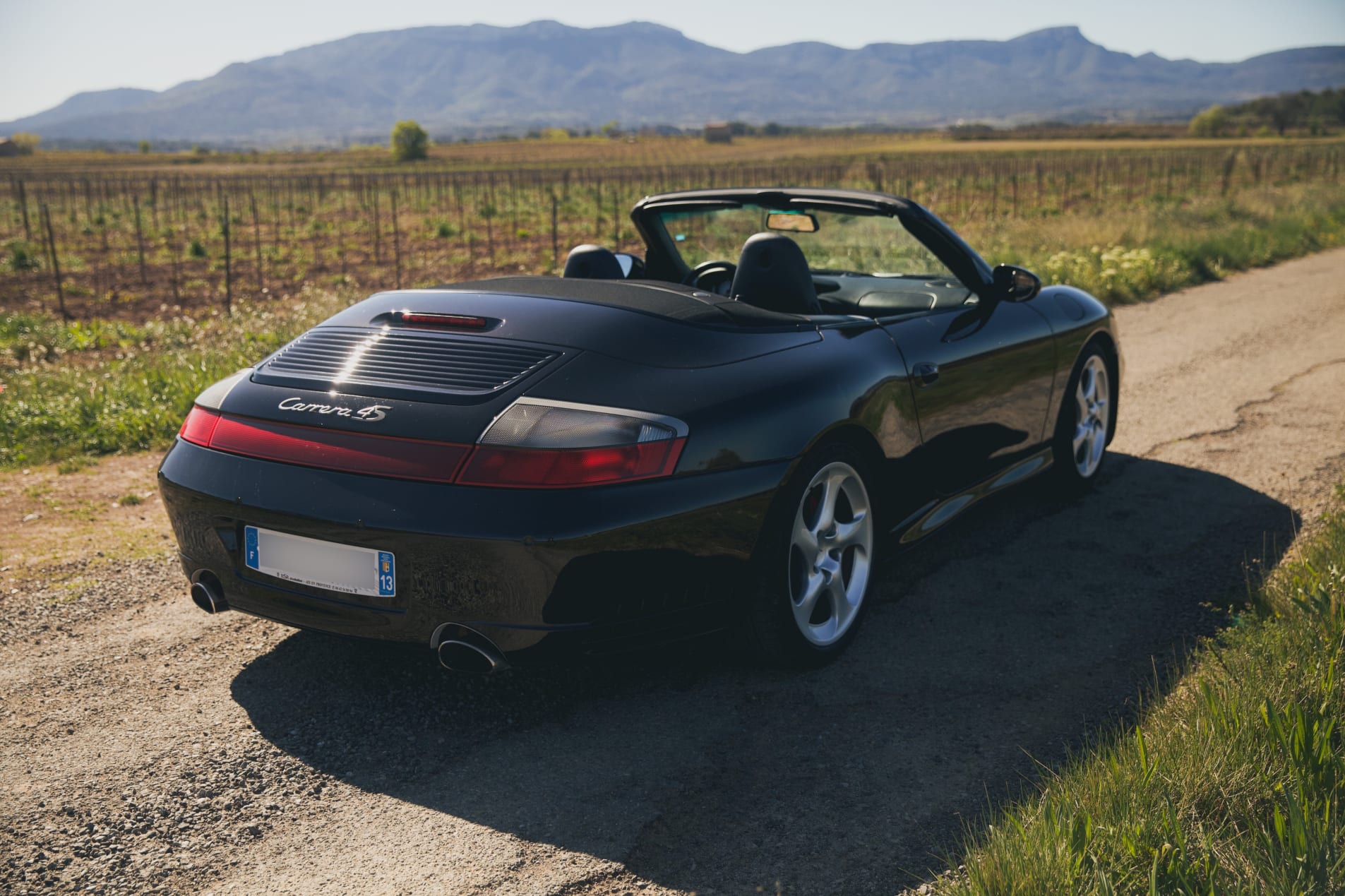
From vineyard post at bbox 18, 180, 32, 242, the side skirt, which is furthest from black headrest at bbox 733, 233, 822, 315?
vineyard post at bbox 18, 180, 32, 242

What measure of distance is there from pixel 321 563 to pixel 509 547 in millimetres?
568

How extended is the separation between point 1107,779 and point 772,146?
147903 mm

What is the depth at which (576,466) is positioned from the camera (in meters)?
2.73

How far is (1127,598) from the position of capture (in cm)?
403

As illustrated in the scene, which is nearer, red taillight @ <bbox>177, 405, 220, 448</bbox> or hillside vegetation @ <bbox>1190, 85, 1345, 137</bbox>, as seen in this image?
red taillight @ <bbox>177, 405, 220, 448</bbox>

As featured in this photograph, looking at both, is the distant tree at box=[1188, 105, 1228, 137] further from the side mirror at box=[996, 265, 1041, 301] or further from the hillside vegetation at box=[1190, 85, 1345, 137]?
the side mirror at box=[996, 265, 1041, 301]

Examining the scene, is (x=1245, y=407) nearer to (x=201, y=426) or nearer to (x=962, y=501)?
(x=962, y=501)

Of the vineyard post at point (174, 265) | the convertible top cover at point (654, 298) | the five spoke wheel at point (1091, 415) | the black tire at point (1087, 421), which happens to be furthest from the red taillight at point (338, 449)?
the vineyard post at point (174, 265)

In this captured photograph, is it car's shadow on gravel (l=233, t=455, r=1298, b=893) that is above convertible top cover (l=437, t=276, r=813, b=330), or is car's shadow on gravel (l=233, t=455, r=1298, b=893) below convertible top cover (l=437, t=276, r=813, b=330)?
below

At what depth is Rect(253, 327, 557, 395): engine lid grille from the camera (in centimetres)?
301

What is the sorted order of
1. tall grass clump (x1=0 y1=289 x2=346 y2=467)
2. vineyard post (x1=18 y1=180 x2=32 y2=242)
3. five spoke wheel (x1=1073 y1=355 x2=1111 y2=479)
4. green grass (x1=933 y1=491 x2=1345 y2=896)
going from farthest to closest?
vineyard post (x1=18 y1=180 x2=32 y2=242)
tall grass clump (x1=0 y1=289 x2=346 y2=467)
five spoke wheel (x1=1073 y1=355 x2=1111 y2=479)
green grass (x1=933 y1=491 x2=1345 y2=896)

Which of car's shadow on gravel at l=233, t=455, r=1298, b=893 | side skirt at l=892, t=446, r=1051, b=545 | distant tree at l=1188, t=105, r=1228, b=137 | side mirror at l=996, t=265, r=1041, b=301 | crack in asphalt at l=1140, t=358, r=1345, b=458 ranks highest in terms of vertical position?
distant tree at l=1188, t=105, r=1228, b=137

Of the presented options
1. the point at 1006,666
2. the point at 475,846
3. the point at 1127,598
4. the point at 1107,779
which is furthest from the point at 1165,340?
the point at 475,846

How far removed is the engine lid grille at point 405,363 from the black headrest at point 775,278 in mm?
998
